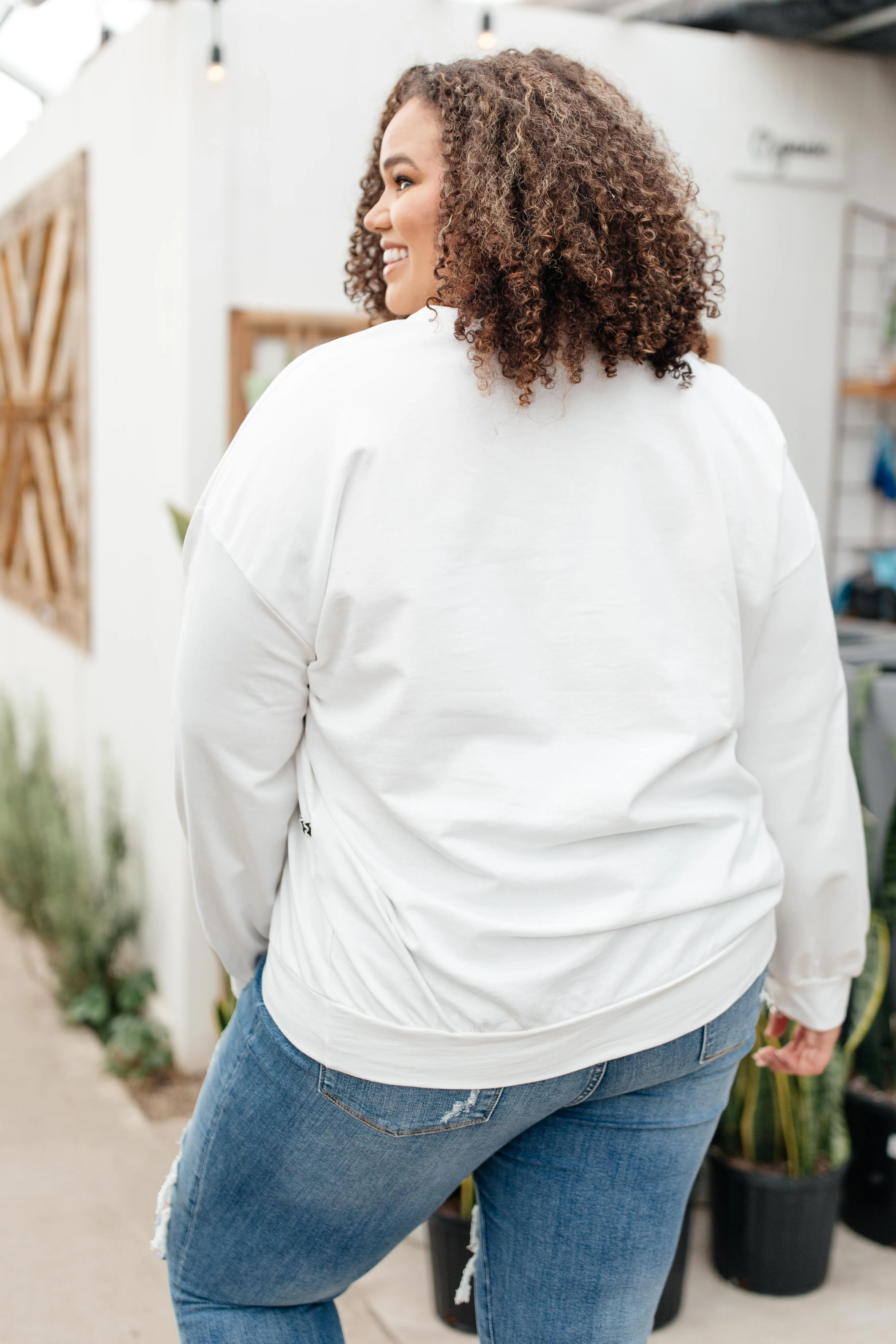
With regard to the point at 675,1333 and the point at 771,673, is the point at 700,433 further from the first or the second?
the point at 675,1333

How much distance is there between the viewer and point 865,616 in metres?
3.95

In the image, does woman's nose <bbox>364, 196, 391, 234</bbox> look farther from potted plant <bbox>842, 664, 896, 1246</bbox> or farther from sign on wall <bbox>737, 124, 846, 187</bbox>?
sign on wall <bbox>737, 124, 846, 187</bbox>

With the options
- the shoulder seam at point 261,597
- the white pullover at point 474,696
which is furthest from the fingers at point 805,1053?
the shoulder seam at point 261,597

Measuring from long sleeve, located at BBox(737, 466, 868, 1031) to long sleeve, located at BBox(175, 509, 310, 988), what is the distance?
0.43 m

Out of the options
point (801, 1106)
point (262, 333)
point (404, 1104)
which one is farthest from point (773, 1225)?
point (262, 333)

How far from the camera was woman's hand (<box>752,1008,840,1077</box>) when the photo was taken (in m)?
1.34

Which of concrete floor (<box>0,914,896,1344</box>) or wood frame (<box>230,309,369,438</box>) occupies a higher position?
wood frame (<box>230,309,369,438</box>)

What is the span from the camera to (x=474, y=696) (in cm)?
→ 95

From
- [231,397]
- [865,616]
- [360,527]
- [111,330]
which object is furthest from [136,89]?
[360,527]

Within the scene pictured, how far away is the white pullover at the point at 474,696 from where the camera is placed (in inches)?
37.5

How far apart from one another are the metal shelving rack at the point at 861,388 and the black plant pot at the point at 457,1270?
238cm

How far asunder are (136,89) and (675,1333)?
3.08m

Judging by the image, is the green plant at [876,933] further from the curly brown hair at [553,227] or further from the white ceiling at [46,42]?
the white ceiling at [46,42]

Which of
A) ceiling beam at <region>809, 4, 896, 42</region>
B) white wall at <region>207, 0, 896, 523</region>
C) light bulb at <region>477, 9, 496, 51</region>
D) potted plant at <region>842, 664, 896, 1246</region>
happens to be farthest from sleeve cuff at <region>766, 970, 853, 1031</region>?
ceiling beam at <region>809, 4, 896, 42</region>
